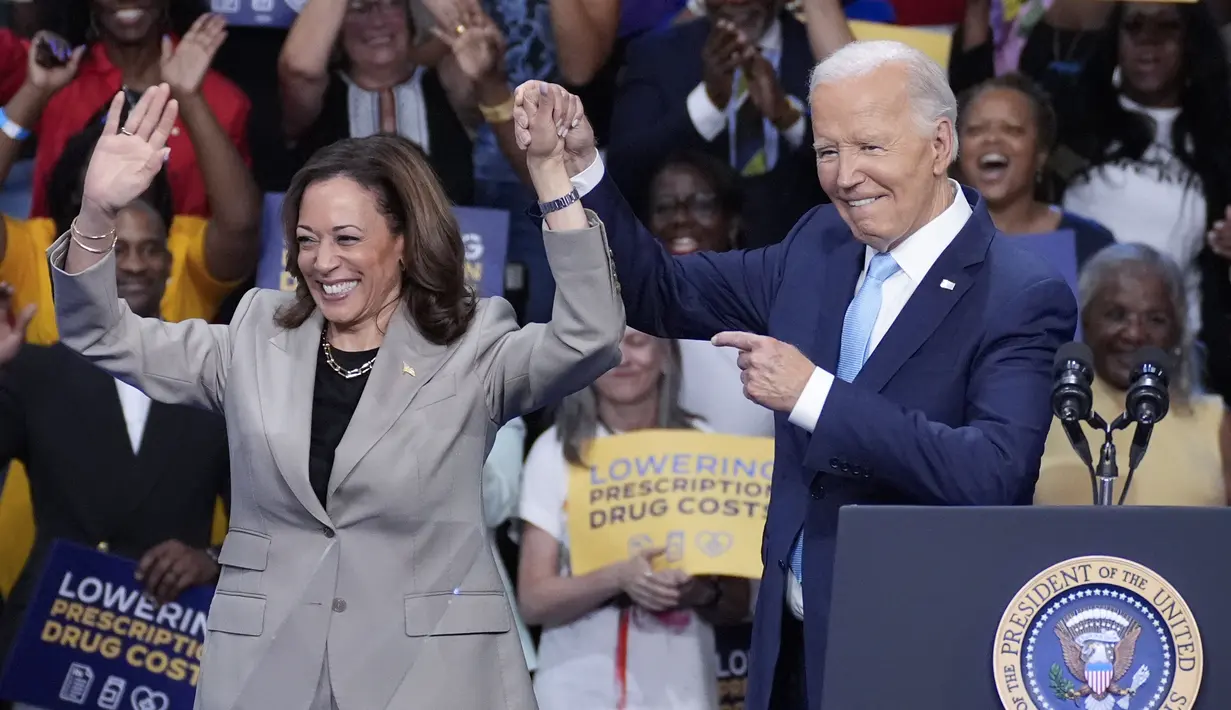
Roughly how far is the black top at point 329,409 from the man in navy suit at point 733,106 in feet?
6.29

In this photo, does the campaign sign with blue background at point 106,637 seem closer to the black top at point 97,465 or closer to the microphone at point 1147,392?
the black top at point 97,465

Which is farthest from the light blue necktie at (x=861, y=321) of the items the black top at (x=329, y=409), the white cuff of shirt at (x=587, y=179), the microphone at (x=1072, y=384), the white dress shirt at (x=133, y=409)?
the white dress shirt at (x=133, y=409)

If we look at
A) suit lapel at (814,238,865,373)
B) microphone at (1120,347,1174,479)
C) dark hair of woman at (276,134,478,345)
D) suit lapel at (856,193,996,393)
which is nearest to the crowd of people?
dark hair of woman at (276,134,478,345)

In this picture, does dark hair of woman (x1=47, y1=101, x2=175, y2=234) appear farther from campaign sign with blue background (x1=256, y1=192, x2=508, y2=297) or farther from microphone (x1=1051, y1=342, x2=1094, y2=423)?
microphone (x1=1051, y1=342, x2=1094, y2=423)

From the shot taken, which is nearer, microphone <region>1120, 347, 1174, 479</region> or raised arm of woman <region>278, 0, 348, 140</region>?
microphone <region>1120, 347, 1174, 479</region>

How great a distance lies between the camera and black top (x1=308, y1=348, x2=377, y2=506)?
2.40 metres

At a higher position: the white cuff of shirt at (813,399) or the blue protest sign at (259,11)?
the blue protest sign at (259,11)

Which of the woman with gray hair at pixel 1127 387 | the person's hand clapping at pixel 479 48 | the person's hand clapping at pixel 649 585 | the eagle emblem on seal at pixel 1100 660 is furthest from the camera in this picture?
the person's hand clapping at pixel 479 48

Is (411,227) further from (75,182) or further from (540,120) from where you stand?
(75,182)

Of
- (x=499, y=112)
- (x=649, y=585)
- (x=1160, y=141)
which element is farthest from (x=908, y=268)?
(x=1160, y=141)

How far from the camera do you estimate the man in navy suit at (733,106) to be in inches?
170

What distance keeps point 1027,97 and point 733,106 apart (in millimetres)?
804

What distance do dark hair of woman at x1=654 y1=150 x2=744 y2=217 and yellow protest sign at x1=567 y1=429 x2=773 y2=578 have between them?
658 mm

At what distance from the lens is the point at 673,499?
4.04 metres
